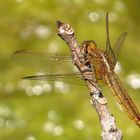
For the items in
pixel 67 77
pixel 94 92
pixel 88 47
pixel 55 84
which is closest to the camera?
pixel 94 92

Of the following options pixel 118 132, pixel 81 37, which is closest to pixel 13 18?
pixel 81 37

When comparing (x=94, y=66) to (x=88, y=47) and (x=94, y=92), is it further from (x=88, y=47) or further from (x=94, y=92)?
(x=94, y=92)

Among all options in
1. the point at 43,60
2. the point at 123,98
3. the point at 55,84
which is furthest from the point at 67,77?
the point at 55,84

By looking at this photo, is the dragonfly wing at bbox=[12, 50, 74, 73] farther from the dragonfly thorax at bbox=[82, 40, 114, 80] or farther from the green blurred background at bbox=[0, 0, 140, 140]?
the green blurred background at bbox=[0, 0, 140, 140]

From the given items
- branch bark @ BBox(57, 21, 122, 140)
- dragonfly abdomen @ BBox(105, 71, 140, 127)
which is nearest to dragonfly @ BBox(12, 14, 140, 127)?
dragonfly abdomen @ BBox(105, 71, 140, 127)

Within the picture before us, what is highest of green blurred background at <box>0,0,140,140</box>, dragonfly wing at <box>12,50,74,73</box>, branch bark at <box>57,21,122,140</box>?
green blurred background at <box>0,0,140,140</box>
